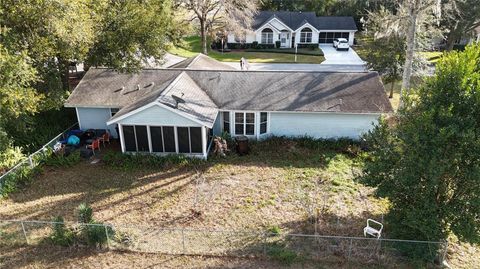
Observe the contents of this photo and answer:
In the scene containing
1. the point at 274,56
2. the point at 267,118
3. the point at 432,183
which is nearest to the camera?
the point at 432,183

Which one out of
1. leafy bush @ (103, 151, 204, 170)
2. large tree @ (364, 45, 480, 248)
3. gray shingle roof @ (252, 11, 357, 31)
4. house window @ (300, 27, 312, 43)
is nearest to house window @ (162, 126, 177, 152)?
leafy bush @ (103, 151, 204, 170)

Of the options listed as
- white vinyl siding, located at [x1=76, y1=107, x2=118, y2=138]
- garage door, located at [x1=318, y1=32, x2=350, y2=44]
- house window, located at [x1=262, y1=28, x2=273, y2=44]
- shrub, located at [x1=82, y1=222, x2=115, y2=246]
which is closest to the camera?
shrub, located at [x1=82, y1=222, x2=115, y2=246]

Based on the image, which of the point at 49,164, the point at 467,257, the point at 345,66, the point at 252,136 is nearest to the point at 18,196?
the point at 49,164

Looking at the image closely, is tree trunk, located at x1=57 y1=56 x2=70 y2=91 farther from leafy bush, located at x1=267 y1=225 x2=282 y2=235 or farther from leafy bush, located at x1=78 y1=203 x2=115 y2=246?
leafy bush, located at x1=267 y1=225 x2=282 y2=235

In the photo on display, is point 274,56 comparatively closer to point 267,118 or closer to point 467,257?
point 267,118

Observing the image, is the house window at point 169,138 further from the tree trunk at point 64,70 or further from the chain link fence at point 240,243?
the tree trunk at point 64,70
